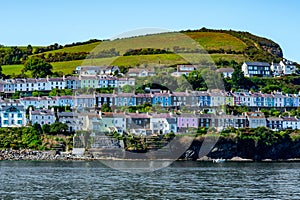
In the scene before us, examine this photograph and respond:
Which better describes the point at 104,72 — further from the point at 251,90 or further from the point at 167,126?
the point at 167,126

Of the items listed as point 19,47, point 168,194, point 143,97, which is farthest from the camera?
point 19,47

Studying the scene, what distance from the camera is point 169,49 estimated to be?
109m

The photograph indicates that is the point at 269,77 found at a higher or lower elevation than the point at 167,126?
higher

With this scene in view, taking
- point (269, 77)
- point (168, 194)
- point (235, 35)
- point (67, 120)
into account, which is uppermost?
point (235, 35)

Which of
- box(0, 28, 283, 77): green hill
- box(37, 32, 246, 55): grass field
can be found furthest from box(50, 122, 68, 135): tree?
box(37, 32, 246, 55): grass field

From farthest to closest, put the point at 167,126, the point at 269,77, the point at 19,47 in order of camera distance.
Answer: the point at 19,47 → the point at 269,77 → the point at 167,126

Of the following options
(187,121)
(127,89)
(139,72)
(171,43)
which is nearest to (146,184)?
(187,121)

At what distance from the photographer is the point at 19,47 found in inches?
4931

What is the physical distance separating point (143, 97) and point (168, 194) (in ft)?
161

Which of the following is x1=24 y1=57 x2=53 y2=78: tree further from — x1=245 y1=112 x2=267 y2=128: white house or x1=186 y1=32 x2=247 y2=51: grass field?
x1=245 y1=112 x2=267 y2=128: white house

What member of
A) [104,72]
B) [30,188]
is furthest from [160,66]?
[30,188]

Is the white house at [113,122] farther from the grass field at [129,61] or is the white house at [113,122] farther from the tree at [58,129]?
the grass field at [129,61]

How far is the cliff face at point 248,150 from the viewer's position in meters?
70.1

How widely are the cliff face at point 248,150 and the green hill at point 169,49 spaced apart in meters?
31.8
